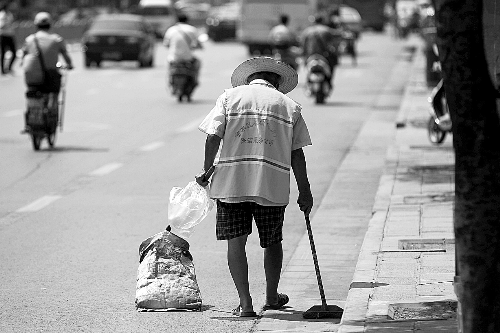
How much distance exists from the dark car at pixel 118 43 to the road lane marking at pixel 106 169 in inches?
900

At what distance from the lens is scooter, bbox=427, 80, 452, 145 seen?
618 inches

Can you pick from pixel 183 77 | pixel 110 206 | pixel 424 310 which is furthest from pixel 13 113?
pixel 424 310

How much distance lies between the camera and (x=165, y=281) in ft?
24.1

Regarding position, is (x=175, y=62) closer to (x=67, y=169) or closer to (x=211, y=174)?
(x=67, y=169)

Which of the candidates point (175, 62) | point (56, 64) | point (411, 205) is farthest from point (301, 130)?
point (175, 62)

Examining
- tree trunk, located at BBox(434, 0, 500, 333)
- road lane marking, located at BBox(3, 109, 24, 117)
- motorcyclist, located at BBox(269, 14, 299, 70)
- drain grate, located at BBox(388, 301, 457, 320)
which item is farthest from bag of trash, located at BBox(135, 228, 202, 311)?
motorcyclist, located at BBox(269, 14, 299, 70)

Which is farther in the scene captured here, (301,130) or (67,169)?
(67,169)

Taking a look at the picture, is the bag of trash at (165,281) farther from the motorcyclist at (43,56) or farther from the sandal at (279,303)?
the motorcyclist at (43,56)

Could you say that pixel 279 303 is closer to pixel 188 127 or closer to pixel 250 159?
pixel 250 159

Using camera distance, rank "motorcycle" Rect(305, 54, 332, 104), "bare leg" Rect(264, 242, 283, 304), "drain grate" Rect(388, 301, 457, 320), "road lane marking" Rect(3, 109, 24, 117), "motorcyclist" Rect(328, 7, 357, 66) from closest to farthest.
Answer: "drain grate" Rect(388, 301, 457, 320), "bare leg" Rect(264, 242, 283, 304), "road lane marking" Rect(3, 109, 24, 117), "motorcycle" Rect(305, 54, 332, 104), "motorcyclist" Rect(328, 7, 357, 66)

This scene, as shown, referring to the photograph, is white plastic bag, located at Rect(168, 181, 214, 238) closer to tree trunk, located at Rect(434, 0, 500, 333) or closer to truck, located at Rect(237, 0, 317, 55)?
tree trunk, located at Rect(434, 0, 500, 333)

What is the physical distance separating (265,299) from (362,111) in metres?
15.8

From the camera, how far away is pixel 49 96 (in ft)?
53.3

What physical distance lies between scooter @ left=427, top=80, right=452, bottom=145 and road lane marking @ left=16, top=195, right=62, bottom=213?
18.4ft
